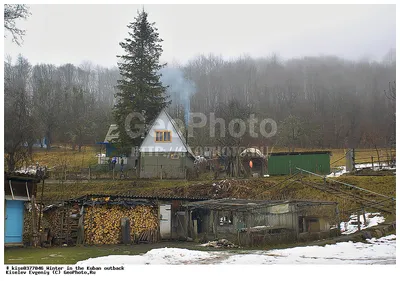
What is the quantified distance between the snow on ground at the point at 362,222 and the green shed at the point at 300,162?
11.4 metres

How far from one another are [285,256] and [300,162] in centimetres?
2091

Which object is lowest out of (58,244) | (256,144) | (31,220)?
(58,244)

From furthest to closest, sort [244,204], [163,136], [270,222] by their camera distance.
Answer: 1. [163,136]
2. [244,204]
3. [270,222]

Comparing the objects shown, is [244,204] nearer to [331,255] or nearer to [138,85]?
[331,255]

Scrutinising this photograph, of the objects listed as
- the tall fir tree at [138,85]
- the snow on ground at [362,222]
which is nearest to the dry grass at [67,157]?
the tall fir tree at [138,85]

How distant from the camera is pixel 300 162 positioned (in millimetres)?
35781

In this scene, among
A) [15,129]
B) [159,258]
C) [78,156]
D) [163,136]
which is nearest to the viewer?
[159,258]

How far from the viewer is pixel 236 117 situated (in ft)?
147

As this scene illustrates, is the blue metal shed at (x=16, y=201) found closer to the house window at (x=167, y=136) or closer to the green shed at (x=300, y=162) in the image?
the green shed at (x=300, y=162)

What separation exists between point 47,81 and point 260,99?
3796cm

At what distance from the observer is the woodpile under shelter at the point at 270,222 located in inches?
773

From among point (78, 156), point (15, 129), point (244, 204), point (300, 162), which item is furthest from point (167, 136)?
point (244, 204)

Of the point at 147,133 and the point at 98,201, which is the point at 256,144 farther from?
the point at 98,201

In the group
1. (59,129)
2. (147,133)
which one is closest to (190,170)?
(147,133)
